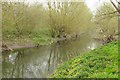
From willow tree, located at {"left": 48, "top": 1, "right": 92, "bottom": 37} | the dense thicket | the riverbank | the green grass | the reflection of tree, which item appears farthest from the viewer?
willow tree, located at {"left": 48, "top": 1, "right": 92, "bottom": 37}

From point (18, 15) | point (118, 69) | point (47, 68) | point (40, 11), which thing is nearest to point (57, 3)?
point (40, 11)

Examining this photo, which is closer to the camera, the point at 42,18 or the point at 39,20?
the point at 39,20

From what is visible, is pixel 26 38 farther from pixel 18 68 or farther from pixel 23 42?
pixel 18 68

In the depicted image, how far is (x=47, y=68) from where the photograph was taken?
861 inches

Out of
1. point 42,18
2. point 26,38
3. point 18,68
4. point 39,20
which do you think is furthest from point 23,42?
point 18,68

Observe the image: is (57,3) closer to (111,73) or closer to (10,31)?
(10,31)

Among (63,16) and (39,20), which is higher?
(63,16)

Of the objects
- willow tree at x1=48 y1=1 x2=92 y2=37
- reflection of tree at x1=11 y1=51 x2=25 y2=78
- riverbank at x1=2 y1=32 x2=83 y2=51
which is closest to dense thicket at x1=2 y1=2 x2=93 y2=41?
willow tree at x1=48 y1=1 x2=92 y2=37

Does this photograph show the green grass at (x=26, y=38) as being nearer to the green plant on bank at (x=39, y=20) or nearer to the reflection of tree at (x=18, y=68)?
the green plant on bank at (x=39, y=20)

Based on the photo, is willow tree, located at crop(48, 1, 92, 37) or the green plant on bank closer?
the green plant on bank

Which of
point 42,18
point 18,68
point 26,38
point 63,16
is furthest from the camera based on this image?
point 63,16

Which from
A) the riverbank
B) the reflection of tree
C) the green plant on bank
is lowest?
the reflection of tree

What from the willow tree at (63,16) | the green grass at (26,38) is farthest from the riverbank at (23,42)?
the willow tree at (63,16)

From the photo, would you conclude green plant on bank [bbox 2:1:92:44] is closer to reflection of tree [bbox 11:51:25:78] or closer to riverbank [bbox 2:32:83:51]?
riverbank [bbox 2:32:83:51]
